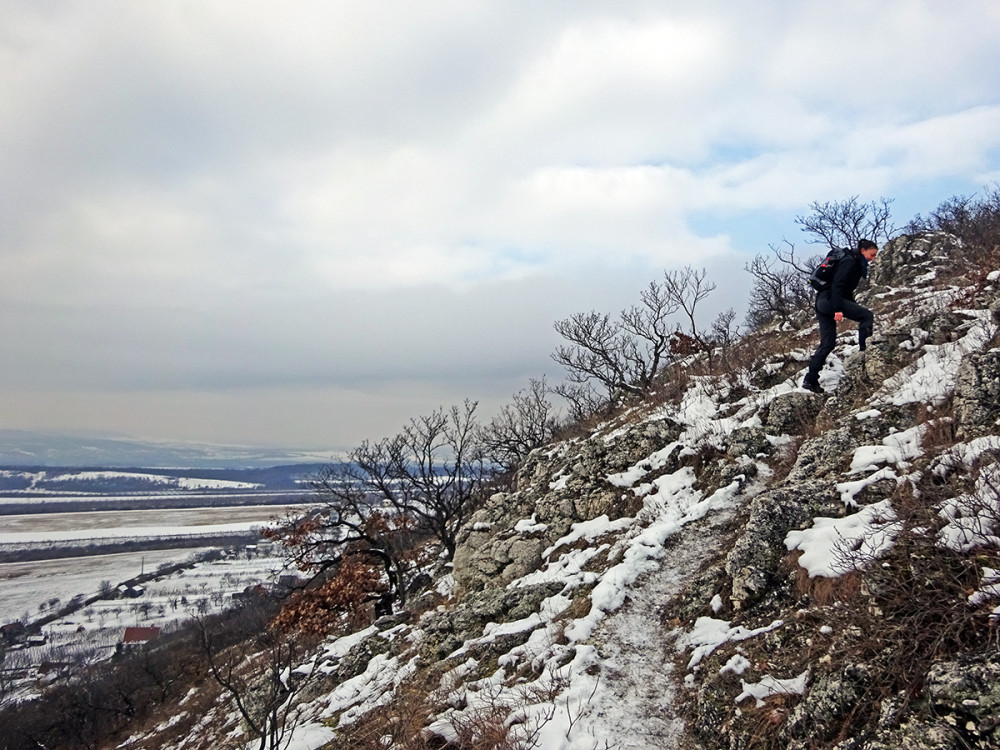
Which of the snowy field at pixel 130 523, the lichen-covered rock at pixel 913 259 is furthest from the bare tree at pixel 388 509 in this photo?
the snowy field at pixel 130 523

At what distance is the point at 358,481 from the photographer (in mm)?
22797

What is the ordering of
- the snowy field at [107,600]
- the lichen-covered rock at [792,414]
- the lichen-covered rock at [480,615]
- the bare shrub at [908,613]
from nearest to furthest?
1. the bare shrub at [908,613]
2. the lichen-covered rock at [480,615]
3. the lichen-covered rock at [792,414]
4. the snowy field at [107,600]

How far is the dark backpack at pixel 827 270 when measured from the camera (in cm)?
959

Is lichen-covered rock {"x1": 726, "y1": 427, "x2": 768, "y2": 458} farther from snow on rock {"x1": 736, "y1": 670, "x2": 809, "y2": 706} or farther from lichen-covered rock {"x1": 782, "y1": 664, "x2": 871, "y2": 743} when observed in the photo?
lichen-covered rock {"x1": 782, "y1": 664, "x2": 871, "y2": 743}

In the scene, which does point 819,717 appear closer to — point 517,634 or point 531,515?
point 517,634

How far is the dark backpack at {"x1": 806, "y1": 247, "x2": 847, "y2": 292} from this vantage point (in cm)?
959

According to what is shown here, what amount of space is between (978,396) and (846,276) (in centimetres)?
401

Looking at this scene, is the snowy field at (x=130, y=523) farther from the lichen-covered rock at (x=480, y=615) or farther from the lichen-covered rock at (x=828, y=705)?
the lichen-covered rock at (x=828, y=705)

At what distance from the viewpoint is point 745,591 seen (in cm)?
598

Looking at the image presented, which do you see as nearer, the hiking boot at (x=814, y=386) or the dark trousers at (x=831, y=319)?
the dark trousers at (x=831, y=319)

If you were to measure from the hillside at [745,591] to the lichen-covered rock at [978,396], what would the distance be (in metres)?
0.03

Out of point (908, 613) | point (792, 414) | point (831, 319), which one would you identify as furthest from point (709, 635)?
point (831, 319)

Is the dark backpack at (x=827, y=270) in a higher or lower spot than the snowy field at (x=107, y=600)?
higher

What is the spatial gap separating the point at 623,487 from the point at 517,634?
481 cm
